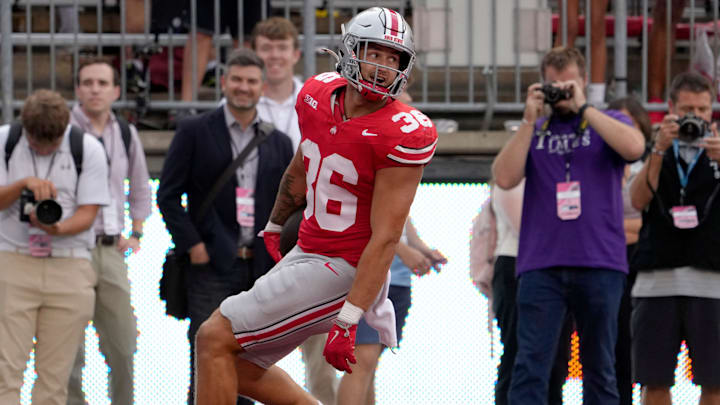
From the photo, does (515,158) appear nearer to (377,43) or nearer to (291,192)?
(291,192)

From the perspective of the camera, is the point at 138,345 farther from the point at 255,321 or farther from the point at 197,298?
the point at 255,321

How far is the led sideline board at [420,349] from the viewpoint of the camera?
8.78 metres

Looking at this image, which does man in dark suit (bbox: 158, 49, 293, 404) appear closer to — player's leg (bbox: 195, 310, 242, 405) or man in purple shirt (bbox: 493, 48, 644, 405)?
man in purple shirt (bbox: 493, 48, 644, 405)

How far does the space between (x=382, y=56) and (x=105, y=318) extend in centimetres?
Answer: 334

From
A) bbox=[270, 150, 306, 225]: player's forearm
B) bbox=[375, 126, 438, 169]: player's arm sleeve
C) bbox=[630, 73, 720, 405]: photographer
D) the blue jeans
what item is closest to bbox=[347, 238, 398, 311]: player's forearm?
bbox=[375, 126, 438, 169]: player's arm sleeve

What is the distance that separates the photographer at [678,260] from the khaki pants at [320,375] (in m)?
1.68

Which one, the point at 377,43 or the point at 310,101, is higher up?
the point at 377,43

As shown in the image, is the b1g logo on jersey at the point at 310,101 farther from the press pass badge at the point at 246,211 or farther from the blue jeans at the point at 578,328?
the blue jeans at the point at 578,328

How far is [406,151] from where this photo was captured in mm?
5324

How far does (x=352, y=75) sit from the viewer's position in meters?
5.45

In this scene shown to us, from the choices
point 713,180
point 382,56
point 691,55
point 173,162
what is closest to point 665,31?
point 691,55

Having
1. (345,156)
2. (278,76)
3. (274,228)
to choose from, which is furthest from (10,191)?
(345,156)

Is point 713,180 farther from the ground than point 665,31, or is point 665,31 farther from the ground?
point 665,31

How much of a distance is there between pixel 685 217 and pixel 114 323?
11.1 ft
